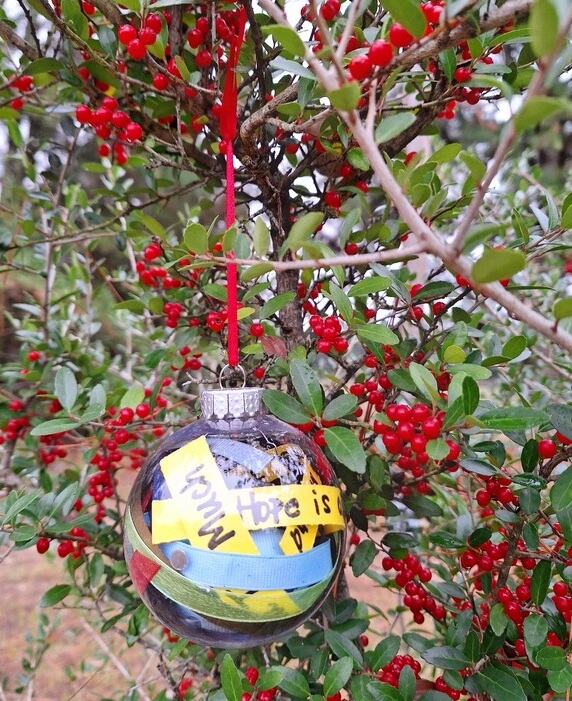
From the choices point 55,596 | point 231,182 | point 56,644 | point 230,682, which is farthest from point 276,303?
point 56,644

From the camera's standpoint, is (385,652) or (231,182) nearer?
(231,182)

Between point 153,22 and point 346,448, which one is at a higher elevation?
point 153,22

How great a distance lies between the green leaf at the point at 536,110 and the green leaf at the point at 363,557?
0.79 metres

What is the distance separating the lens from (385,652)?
3.09ft

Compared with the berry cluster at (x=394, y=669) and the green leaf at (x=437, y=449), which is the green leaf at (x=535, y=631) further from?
the green leaf at (x=437, y=449)

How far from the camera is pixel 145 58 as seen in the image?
93 centimetres

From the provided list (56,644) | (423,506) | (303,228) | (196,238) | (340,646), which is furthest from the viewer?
(56,644)

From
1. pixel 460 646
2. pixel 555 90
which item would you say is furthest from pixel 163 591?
pixel 555 90

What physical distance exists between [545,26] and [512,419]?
1.49ft

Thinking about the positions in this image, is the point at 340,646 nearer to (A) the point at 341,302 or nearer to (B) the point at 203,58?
(A) the point at 341,302

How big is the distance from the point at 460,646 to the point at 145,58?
3.42 feet

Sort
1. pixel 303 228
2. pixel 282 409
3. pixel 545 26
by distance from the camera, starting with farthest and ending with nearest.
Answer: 1. pixel 282 409
2. pixel 303 228
3. pixel 545 26

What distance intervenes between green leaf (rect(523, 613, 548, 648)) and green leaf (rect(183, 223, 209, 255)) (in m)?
0.67

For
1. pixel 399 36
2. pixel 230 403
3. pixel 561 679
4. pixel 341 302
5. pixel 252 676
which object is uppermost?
pixel 399 36
